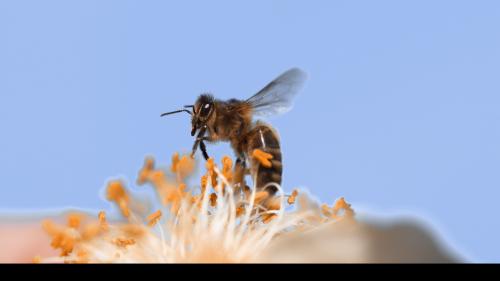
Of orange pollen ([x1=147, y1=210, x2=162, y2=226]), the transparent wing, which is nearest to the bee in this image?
the transparent wing

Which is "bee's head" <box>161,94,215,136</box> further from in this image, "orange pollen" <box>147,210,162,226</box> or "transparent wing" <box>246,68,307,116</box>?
"orange pollen" <box>147,210,162,226</box>

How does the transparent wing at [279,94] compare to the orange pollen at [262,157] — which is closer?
the orange pollen at [262,157]

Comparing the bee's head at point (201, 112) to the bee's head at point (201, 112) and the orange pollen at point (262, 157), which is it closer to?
the bee's head at point (201, 112)

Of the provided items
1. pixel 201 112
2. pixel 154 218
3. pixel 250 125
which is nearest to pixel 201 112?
pixel 201 112

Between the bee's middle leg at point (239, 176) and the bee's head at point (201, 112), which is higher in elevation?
the bee's head at point (201, 112)

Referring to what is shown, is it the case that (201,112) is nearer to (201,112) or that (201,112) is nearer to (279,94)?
(201,112)

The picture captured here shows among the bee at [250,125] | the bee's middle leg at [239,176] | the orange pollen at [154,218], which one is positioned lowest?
the orange pollen at [154,218]

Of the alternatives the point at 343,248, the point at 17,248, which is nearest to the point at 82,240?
the point at 17,248

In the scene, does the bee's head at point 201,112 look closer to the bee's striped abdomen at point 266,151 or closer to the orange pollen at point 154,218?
the bee's striped abdomen at point 266,151

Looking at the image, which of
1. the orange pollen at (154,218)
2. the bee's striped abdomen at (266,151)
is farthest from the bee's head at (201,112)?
the orange pollen at (154,218)
